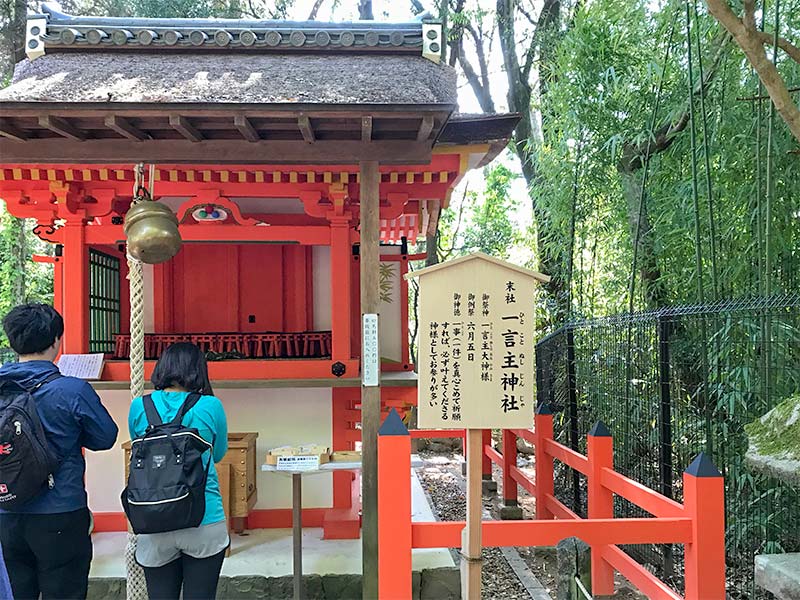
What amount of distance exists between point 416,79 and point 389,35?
3.37 ft

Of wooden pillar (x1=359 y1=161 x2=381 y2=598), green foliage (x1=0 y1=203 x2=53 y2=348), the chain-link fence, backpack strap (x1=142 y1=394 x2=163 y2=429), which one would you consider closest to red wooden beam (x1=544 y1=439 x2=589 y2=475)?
the chain-link fence

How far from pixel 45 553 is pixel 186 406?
2.93ft

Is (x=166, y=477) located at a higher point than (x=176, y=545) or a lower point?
higher

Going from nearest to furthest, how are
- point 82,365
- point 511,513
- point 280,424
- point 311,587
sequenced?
1. point 311,587
2. point 82,365
3. point 280,424
4. point 511,513

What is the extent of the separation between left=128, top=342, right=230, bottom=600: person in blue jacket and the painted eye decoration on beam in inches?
103

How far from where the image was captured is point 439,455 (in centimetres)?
1065

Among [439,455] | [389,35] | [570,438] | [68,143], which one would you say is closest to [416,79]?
[389,35]

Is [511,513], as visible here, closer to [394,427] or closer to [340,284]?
[340,284]

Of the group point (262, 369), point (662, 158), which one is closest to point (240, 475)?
point (262, 369)

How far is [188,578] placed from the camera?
251 centimetres

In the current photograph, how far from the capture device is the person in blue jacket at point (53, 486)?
253 cm

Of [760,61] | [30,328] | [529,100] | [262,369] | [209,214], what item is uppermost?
[529,100]

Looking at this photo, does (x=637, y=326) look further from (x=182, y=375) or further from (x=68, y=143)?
(x=68, y=143)

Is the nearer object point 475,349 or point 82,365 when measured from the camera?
point 475,349
